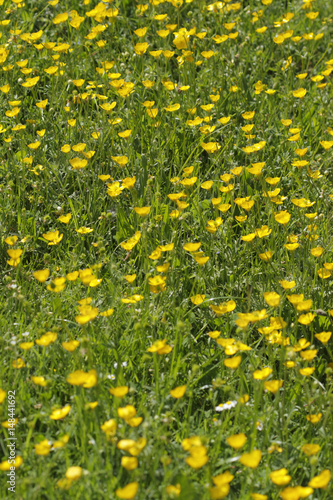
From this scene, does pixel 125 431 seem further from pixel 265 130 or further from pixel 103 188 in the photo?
pixel 265 130

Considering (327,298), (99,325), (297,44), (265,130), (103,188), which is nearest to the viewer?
(99,325)

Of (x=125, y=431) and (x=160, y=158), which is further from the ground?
(x=160, y=158)

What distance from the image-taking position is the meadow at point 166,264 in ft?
6.57

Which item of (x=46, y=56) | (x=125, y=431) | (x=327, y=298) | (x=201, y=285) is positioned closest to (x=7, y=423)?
(x=125, y=431)

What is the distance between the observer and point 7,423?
196 cm

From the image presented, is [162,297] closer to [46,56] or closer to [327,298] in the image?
[327,298]

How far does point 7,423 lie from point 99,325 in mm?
658

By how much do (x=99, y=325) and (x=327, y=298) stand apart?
3.55 feet

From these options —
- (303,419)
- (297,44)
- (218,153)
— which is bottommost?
(303,419)

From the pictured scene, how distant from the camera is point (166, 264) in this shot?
8.32 feet

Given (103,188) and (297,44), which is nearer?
(103,188)

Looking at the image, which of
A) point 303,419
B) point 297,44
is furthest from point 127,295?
point 297,44

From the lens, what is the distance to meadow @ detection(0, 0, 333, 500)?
2.00 meters

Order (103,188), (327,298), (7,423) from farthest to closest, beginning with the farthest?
1. (103,188)
2. (327,298)
3. (7,423)
